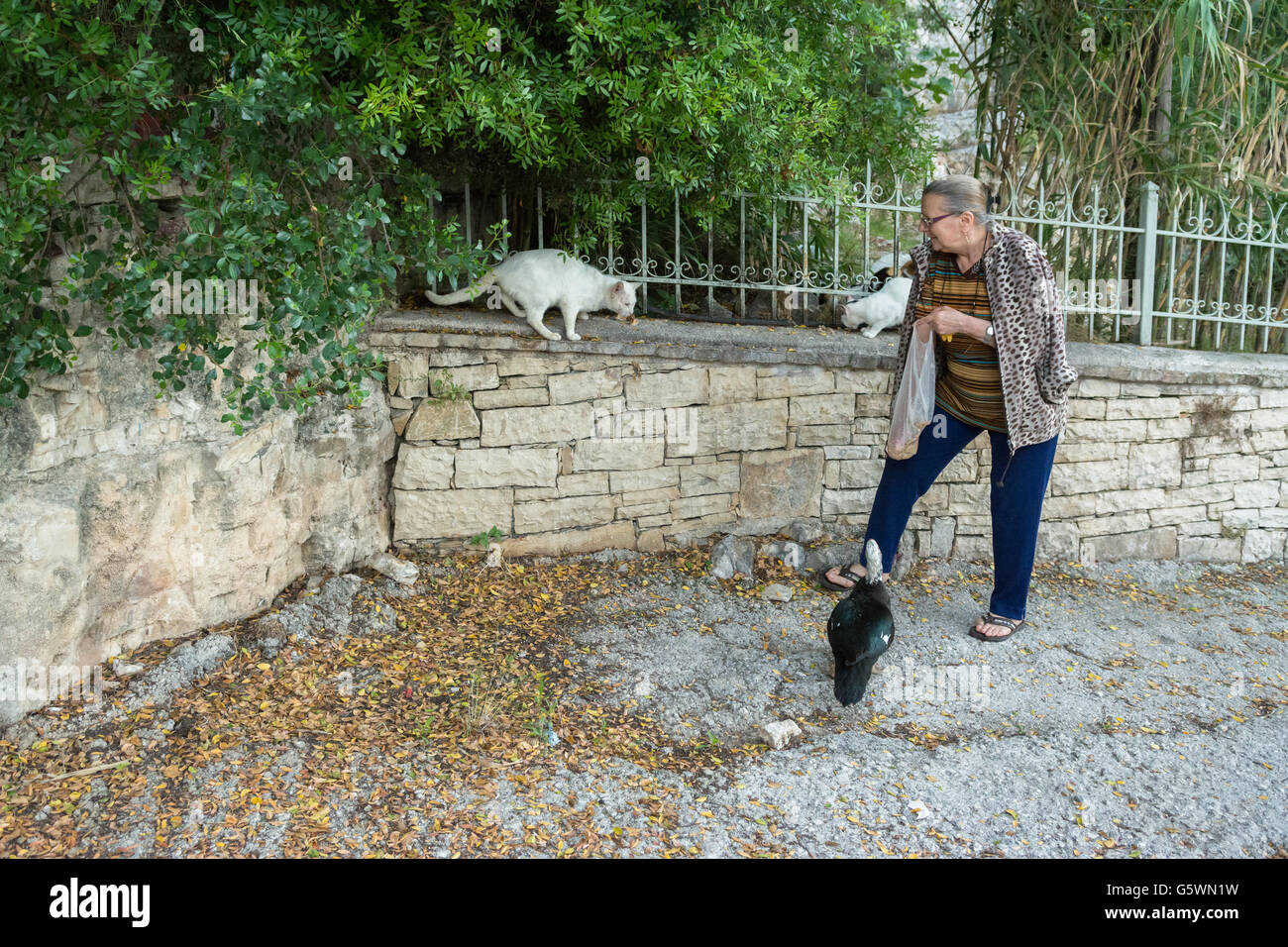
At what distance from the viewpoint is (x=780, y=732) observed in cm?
333

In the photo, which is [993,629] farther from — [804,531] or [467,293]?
[467,293]

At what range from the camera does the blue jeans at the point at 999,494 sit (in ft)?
12.7

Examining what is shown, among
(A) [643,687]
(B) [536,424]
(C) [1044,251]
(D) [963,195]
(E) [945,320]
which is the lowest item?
(A) [643,687]

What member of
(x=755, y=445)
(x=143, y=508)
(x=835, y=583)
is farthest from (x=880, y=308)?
(x=143, y=508)

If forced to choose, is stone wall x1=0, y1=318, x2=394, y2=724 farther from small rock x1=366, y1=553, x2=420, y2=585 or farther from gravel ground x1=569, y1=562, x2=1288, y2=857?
gravel ground x1=569, y1=562, x2=1288, y2=857

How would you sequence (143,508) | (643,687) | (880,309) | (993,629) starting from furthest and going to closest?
1. (880,309)
2. (993,629)
3. (643,687)
4. (143,508)

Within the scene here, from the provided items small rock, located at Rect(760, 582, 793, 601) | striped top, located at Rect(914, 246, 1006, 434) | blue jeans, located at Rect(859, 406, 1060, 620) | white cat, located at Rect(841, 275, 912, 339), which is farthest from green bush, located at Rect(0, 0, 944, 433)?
small rock, located at Rect(760, 582, 793, 601)

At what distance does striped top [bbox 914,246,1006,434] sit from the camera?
12.5ft

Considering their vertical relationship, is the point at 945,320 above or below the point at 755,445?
above

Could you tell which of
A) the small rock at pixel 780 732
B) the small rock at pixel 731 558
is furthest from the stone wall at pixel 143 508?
the small rock at pixel 780 732

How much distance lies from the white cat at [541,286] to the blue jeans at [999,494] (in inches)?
57.8

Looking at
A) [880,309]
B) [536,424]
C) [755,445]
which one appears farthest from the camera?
[880,309]

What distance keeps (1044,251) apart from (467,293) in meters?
3.05

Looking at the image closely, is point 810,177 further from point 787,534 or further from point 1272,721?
point 1272,721
